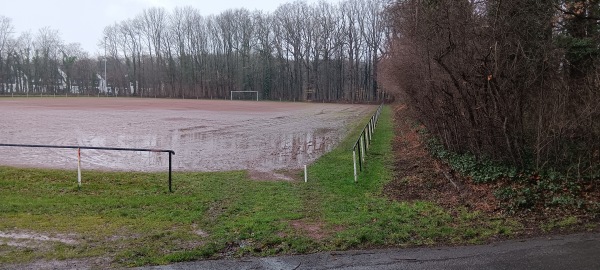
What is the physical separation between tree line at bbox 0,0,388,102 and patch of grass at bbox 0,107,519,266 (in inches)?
3305

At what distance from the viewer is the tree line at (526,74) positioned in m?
9.41

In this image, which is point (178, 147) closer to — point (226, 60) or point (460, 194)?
point (460, 194)

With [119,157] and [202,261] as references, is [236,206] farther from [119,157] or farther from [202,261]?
[119,157]

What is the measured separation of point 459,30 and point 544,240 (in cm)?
582

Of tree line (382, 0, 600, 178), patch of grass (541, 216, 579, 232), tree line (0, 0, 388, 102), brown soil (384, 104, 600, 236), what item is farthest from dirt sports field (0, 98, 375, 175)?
tree line (0, 0, 388, 102)

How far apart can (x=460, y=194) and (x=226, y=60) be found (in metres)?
106

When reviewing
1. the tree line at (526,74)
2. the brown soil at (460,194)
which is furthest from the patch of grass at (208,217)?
the tree line at (526,74)

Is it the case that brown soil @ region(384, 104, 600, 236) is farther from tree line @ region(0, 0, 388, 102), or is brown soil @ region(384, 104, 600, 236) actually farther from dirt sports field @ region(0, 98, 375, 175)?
tree line @ region(0, 0, 388, 102)

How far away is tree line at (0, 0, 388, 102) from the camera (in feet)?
328

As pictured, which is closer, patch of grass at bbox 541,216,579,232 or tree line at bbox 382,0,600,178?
patch of grass at bbox 541,216,579,232

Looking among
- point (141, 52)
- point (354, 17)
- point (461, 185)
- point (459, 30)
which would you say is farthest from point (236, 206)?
point (141, 52)

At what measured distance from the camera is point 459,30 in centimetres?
1050

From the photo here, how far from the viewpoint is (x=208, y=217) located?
27.5 feet

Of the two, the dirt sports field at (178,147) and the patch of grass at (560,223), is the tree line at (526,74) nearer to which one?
the patch of grass at (560,223)
